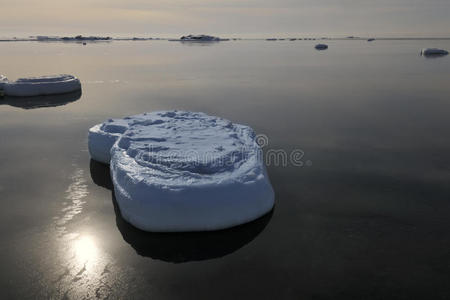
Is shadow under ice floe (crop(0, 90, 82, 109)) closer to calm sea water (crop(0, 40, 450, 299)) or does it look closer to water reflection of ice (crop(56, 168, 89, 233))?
calm sea water (crop(0, 40, 450, 299))

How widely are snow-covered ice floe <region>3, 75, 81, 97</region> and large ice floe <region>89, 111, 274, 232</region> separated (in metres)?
13.8

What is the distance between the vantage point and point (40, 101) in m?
19.6

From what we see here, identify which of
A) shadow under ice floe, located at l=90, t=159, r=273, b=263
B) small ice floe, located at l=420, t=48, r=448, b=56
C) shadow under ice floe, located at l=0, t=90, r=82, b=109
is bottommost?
shadow under ice floe, located at l=90, t=159, r=273, b=263

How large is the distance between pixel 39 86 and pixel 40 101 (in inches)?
65.4

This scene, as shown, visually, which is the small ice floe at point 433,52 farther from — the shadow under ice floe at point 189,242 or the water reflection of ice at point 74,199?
the water reflection of ice at point 74,199

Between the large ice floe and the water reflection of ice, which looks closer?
the large ice floe

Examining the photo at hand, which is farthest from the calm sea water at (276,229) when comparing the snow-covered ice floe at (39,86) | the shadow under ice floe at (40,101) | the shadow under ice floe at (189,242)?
the snow-covered ice floe at (39,86)

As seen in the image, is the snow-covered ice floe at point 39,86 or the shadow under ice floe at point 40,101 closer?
the shadow under ice floe at point 40,101

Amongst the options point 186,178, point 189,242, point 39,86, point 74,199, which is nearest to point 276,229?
point 189,242

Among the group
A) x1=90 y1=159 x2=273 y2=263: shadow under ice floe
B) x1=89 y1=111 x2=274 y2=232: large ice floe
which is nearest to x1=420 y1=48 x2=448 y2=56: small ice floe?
x1=89 y1=111 x2=274 y2=232: large ice floe

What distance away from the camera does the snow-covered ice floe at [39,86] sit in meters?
20.3

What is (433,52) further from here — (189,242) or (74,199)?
(74,199)

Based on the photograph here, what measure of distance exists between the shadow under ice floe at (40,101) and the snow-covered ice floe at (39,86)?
1.10 ft

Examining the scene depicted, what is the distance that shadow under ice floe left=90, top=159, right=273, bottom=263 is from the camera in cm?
564
